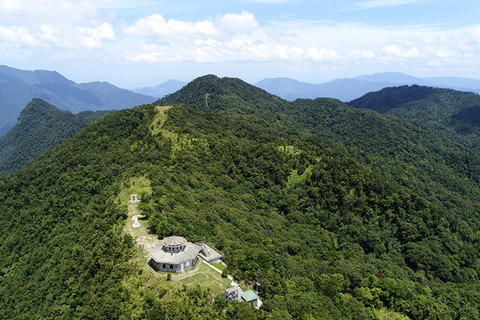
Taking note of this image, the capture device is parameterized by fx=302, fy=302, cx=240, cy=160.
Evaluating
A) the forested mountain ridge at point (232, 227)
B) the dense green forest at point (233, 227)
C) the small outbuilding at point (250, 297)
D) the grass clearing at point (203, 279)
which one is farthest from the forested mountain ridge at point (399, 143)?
the grass clearing at point (203, 279)

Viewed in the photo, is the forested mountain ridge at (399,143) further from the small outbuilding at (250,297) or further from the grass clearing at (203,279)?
the grass clearing at (203,279)

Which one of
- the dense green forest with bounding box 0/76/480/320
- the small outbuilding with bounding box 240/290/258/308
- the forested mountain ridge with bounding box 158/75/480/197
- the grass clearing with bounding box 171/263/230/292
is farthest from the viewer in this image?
the forested mountain ridge with bounding box 158/75/480/197

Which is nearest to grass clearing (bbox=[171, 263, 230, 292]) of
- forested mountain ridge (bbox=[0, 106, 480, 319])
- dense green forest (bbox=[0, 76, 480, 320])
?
dense green forest (bbox=[0, 76, 480, 320])

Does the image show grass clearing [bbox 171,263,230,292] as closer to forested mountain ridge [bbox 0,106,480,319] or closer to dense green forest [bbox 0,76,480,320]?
dense green forest [bbox 0,76,480,320]

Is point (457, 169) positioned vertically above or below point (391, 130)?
below

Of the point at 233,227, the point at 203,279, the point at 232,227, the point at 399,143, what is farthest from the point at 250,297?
the point at 399,143

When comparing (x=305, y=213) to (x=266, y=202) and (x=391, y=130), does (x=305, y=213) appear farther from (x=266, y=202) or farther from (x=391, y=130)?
(x=391, y=130)

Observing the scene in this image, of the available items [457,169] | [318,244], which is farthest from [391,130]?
[318,244]
